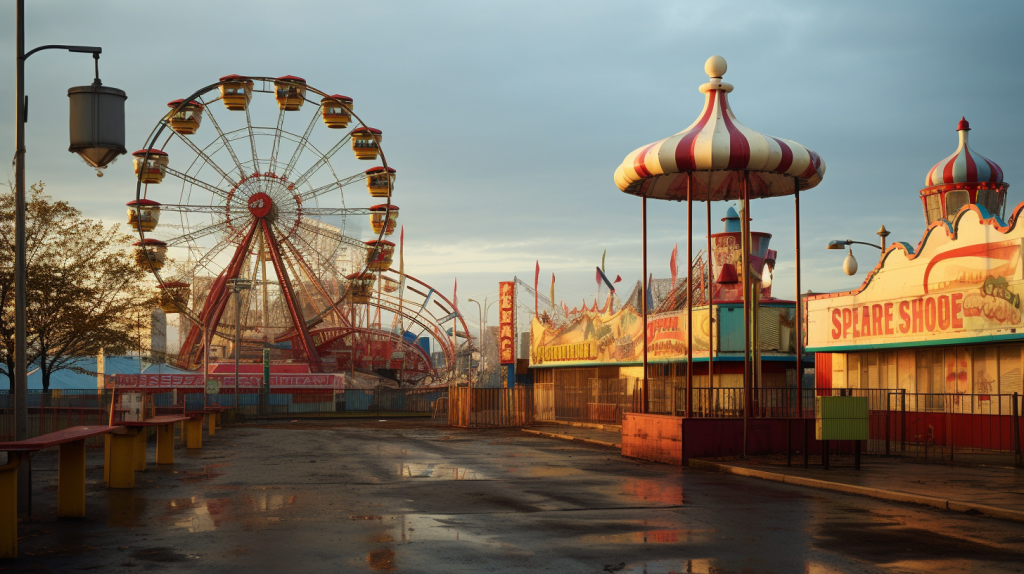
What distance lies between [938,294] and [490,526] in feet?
49.6

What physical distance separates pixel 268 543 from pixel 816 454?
13.3 meters

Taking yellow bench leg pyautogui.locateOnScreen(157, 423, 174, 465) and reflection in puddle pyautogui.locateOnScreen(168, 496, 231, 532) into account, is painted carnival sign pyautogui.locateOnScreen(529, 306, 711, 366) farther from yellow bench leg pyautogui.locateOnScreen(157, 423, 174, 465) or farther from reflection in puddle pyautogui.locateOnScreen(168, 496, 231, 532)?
reflection in puddle pyautogui.locateOnScreen(168, 496, 231, 532)

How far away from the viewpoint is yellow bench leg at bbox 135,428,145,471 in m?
14.7

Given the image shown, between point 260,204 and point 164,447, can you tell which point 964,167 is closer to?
point 164,447

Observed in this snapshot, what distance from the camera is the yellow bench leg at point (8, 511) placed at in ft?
26.5

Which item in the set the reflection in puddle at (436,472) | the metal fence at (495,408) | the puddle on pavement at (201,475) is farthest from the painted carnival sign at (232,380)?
the reflection in puddle at (436,472)

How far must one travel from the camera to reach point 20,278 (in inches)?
432

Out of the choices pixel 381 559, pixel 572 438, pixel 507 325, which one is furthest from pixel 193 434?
pixel 507 325

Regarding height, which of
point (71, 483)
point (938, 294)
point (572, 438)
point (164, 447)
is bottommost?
point (572, 438)

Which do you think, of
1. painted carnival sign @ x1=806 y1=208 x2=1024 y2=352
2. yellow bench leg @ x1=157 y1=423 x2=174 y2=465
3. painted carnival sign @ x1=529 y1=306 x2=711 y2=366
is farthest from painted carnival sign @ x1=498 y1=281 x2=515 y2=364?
yellow bench leg @ x1=157 y1=423 x2=174 y2=465

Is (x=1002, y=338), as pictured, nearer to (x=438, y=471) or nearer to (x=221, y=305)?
(x=438, y=471)

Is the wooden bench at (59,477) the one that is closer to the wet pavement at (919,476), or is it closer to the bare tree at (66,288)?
the wet pavement at (919,476)

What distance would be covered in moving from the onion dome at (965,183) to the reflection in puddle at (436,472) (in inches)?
632

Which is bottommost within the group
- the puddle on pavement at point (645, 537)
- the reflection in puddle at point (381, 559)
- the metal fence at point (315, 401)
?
the metal fence at point (315, 401)
